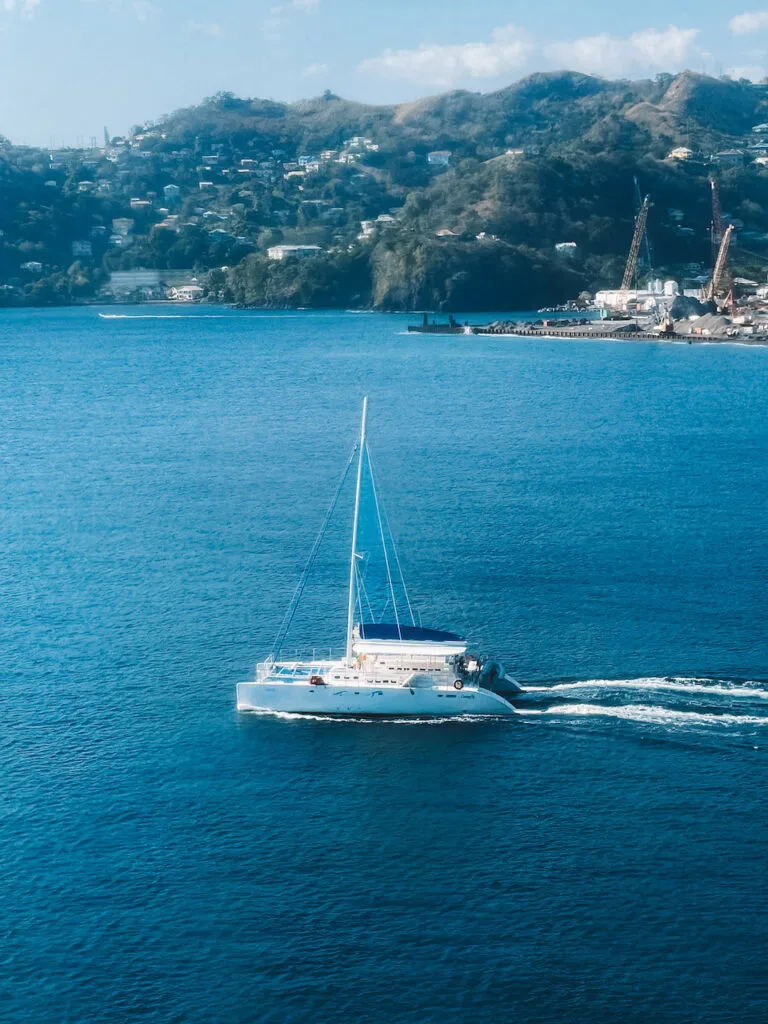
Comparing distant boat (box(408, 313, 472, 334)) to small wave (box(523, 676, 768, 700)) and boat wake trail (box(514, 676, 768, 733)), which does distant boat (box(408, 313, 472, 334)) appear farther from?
boat wake trail (box(514, 676, 768, 733))

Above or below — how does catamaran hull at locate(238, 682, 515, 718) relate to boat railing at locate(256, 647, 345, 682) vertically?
below

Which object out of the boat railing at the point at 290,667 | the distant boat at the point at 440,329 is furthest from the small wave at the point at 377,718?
the distant boat at the point at 440,329

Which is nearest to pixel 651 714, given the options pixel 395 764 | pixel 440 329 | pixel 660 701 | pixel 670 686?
pixel 660 701

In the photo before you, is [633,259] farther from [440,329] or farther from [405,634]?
[405,634]

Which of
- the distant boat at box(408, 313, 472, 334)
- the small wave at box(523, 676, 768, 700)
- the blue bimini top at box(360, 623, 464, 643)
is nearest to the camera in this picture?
the small wave at box(523, 676, 768, 700)

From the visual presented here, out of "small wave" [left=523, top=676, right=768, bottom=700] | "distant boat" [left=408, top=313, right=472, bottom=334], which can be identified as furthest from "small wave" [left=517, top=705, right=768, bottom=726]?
"distant boat" [left=408, top=313, right=472, bottom=334]

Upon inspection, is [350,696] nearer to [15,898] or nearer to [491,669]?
[491,669]

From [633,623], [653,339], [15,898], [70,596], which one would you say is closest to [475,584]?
[633,623]
